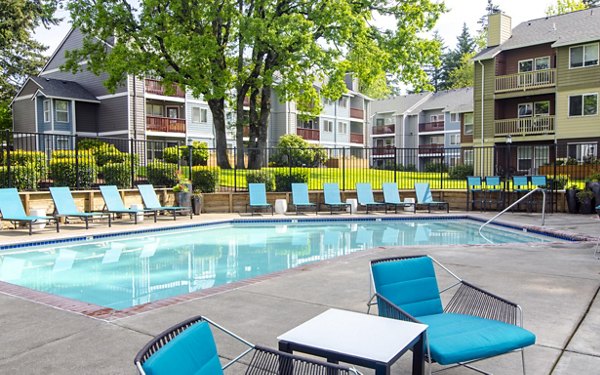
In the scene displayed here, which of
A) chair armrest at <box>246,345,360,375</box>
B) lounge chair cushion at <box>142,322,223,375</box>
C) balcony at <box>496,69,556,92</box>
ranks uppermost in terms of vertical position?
balcony at <box>496,69,556,92</box>

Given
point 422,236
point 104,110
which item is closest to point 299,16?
point 422,236

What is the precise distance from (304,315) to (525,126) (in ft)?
87.9

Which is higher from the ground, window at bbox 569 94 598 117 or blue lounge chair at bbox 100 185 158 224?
window at bbox 569 94 598 117

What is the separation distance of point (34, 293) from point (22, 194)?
837 cm

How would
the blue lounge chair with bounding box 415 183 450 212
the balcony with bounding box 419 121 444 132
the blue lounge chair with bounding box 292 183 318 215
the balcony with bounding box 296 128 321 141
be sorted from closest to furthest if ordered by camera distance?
1. the blue lounge chair with bounding box 292 183 318 215
2. the blue lounge chair with bounding box 415 183 450 212
3. the balcony with bounding box 296 128 321 141
4. the balcony with bounding box 419 121 444 132

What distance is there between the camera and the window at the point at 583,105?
1011 inches

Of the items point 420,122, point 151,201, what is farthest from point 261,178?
point 420,122

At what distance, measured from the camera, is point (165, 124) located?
33.3 m

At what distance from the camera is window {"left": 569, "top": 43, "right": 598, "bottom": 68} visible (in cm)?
2556

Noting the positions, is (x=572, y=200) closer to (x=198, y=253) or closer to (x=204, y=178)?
(x=198, y=253)

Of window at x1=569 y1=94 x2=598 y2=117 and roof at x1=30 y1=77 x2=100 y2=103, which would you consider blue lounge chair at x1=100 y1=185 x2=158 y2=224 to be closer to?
roof at x1=30 y1=77 x2=100 y2=103

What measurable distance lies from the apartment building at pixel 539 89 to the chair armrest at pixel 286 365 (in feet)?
82.0

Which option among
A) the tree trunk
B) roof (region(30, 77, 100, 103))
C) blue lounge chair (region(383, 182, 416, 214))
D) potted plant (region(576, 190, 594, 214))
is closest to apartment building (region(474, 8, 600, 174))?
potted plant (region(576, 190, 594, 214))

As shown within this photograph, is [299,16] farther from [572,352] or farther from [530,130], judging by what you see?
[572,352]
